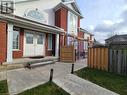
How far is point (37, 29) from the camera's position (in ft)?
46.5

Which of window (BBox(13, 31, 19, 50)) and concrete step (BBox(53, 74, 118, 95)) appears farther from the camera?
window (BBox(13, 31, 19, 50))

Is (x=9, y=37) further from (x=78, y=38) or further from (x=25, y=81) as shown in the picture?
(x=78, y=38)

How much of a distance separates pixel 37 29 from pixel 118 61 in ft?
23.4

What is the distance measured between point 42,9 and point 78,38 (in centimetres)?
675

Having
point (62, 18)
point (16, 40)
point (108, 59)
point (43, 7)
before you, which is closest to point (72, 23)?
point (62, 18)

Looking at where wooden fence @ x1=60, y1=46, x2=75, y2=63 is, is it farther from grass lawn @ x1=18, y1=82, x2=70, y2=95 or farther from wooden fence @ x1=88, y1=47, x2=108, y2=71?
grass lawn @ x1=18, y1=82, x2=70, y2=95

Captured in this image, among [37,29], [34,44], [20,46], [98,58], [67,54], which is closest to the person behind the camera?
[98,58]

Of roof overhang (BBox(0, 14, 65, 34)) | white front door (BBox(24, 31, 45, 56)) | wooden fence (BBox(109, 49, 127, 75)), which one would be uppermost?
roof overhang (BBox(0, 14, 65, 34))

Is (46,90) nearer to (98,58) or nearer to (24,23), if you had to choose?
(98,58)

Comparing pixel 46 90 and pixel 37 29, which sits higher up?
pixel 37 29

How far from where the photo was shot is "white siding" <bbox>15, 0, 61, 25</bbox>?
1727cm

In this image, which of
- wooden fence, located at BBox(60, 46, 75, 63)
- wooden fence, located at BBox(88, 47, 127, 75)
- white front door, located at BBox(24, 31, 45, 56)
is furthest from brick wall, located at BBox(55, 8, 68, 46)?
wooden fence, located at BBox(88, 47, 127, 75)

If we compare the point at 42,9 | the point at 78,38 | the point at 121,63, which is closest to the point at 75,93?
the point at 121,63

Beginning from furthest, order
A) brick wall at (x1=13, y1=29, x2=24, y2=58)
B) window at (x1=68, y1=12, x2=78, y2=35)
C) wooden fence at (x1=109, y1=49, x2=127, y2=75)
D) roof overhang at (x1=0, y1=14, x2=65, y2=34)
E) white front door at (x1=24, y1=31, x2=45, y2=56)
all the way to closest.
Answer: window at (x1=68, y1=12, x2=78, y2=35) → white front door at (x1=24, y1=31, x2=45, y2=56) → brick wall at (x1=13, y1=29, x2=24, y2=58) → roof overhang at (x1=0, y1=14, x2=65, y2=34) → wooden fence at (x1=109, y1=49, x2=127, y2=75)
